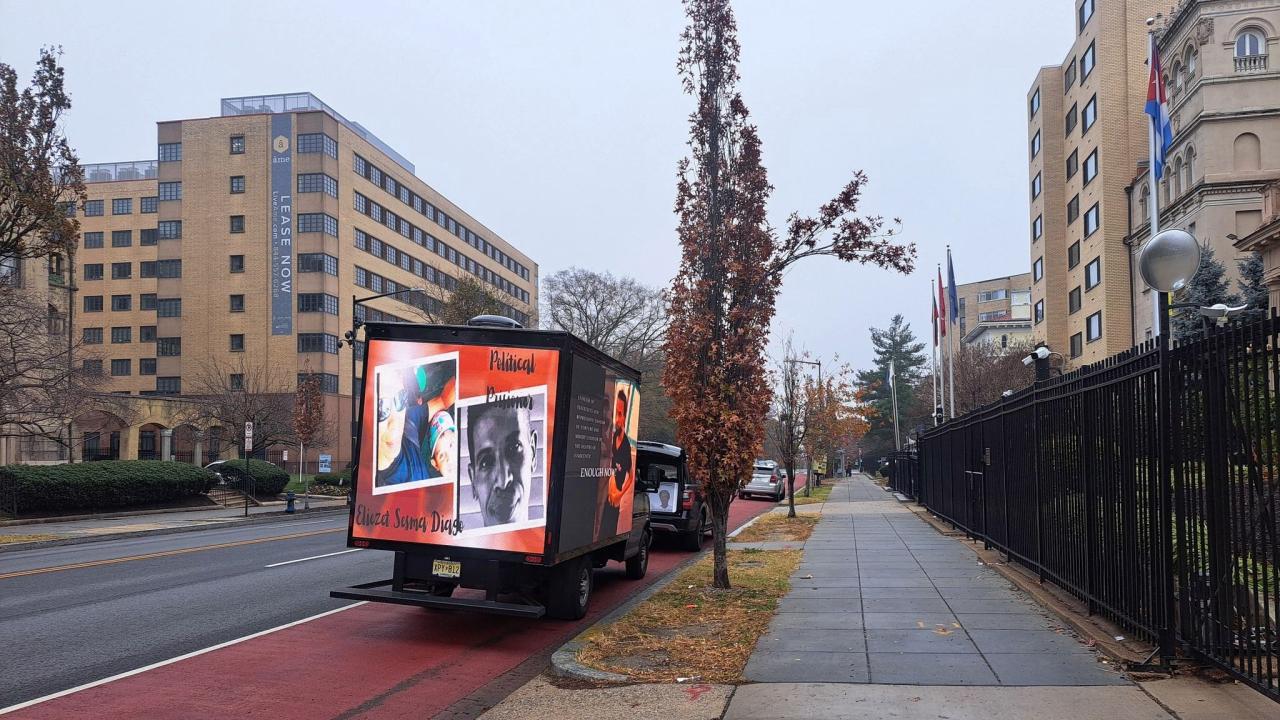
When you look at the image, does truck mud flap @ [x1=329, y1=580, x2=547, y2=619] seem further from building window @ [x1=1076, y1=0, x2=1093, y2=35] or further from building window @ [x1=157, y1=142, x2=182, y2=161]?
building window @ [x1=157, y1=142, x2=182, y2=161]

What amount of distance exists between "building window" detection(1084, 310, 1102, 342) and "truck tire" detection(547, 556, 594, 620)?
1725 inches

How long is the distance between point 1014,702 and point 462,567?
5320 mm

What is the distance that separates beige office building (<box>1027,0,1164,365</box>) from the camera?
46.4m

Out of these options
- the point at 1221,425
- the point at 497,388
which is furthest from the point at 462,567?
the point at 1221,425

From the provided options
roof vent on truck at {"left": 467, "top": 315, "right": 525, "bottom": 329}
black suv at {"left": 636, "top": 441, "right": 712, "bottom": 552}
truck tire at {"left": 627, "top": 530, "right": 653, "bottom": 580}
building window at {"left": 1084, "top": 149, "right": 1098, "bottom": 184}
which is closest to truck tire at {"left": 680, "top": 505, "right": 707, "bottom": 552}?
black suv at {"left": 636, "top": 441, "right": 712, "bottom": 552}

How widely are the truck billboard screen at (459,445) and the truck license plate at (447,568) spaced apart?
244mm

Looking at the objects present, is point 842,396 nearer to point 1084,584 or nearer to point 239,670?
point 1084,584

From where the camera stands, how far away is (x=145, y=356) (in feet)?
256

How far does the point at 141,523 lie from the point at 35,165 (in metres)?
11.6

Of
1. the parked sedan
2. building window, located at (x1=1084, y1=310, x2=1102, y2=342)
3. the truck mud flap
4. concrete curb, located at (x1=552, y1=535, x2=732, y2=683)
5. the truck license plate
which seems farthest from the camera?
building window, located at (x1=1084, y1=310, x2=1102, y2=342)

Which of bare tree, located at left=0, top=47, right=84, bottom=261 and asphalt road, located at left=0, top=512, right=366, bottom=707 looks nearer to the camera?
asphalt road, located at left=0, top=512, right=366, bottom=707

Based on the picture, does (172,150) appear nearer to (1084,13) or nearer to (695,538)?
(1084,13)

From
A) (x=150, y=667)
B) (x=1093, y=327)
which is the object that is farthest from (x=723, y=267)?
(x=1093, y=327)

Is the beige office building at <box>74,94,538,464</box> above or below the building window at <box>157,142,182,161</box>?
below
